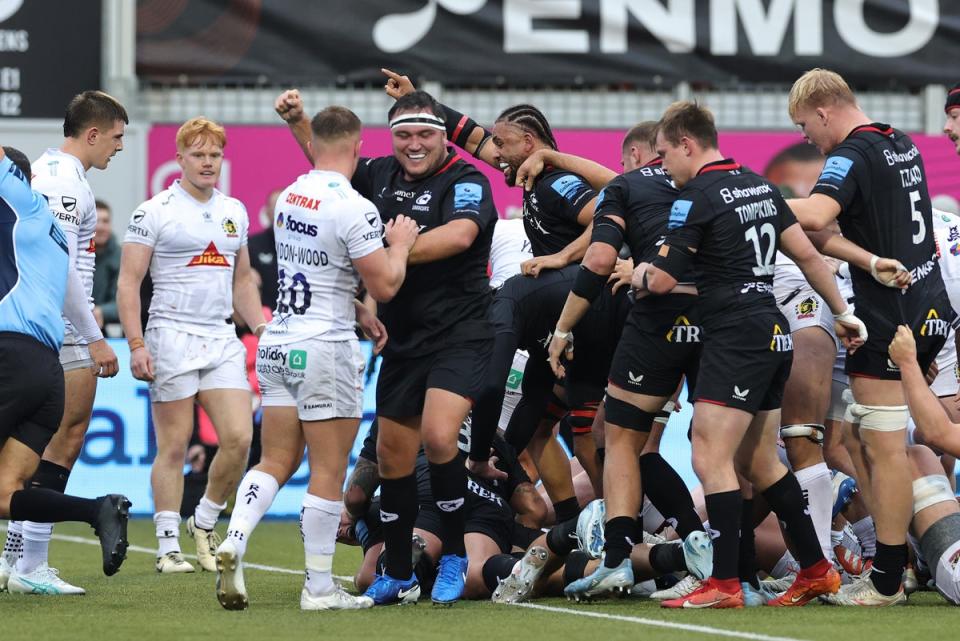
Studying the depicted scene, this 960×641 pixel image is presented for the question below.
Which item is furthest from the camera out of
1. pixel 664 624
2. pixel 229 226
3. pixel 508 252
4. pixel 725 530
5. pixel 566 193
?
pixel 508 252

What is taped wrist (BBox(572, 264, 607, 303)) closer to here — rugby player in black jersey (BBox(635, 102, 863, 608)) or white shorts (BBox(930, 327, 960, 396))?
rugby player in black jersey (BBox(635, 102, 863, 608))

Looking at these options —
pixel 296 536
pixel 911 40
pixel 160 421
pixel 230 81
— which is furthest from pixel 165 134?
pixel 911 40

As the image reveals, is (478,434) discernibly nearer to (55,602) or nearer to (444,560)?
(444,560)

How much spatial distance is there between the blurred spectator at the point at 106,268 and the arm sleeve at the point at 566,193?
5804 millimetres

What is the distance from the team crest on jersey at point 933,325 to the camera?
7152mm

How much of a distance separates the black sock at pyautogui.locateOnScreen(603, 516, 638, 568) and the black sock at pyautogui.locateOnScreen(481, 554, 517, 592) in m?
0.55

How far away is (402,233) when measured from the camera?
7.11 metres

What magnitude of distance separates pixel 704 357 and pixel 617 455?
2.12ft

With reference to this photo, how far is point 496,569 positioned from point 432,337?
115 cm

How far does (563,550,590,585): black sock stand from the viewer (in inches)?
289

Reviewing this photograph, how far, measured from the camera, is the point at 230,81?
1511 centimetres

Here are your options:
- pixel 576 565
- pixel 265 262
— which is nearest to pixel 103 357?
pixel 576 565

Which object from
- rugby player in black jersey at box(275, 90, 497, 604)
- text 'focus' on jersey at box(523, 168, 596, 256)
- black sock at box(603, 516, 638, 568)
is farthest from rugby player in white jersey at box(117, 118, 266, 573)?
black sock at box(603, 516, 638, 568)

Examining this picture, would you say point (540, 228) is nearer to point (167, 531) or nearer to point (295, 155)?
point (167, 531)
